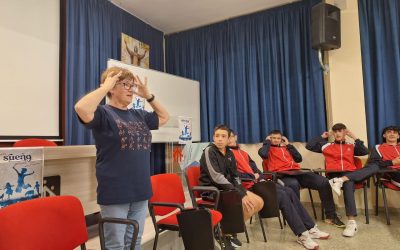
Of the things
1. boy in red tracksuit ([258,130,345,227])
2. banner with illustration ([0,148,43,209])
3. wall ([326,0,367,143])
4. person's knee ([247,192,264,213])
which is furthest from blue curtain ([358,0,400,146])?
banner with illustration ([0,148,43,209])

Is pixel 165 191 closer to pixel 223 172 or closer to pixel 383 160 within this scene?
pixel 223 172

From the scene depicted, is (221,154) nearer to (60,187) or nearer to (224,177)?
(224,177)

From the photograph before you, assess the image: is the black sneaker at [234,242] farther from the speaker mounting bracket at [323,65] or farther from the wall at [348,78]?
the speaker mounting bracket at [323,65]

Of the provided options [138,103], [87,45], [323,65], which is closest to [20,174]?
[138,103]

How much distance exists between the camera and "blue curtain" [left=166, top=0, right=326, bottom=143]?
404cm

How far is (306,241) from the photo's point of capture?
2367 millimetres

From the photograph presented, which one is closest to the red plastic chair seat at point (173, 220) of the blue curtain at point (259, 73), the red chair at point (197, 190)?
the red chair at point (197, 190)

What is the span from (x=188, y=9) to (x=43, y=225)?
402 centimetres

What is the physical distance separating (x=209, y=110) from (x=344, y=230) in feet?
9.33

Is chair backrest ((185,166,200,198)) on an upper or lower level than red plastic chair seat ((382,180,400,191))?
upper

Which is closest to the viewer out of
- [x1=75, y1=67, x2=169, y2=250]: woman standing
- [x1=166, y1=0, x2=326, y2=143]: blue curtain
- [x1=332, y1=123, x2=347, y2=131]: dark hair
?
[x1=75, y1=67, x2=169, y2=250]: woman standing

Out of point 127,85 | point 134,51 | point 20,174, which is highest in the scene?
point 134,51

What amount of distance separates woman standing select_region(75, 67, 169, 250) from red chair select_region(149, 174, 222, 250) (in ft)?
1.45

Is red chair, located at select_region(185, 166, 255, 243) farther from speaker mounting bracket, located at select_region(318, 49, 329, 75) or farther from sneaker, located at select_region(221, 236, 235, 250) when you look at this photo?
speaker mounting bracket, located at select_region(318, 49, 329, 75)
